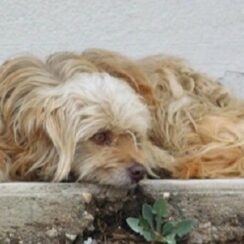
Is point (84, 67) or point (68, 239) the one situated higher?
point (84, 67)

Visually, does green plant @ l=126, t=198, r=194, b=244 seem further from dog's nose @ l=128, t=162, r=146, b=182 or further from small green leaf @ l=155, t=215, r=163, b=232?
dog's nose @ l=128, t=162, r=146, b=182

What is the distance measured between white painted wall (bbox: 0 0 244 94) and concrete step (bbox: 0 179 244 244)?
1.80 meters

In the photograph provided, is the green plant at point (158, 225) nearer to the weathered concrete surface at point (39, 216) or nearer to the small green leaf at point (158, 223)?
the small green leaf at point (158, 223)

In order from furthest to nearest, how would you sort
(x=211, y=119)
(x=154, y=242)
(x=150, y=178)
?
(x=211, y=119) → (x=150, y=178) → (x=154, y=242)

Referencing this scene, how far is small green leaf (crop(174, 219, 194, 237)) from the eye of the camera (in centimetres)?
482

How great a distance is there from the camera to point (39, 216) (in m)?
4.79

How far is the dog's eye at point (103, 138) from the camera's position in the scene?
5.04 meters

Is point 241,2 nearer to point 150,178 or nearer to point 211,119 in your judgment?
point 211,119

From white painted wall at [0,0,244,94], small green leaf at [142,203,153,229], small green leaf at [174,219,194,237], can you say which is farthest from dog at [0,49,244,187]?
white painted wall at [0,0,244,94]

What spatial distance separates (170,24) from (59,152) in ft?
6.02

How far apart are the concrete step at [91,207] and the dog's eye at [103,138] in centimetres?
21

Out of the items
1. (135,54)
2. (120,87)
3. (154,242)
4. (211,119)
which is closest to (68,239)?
(154,242)

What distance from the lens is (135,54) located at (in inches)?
262

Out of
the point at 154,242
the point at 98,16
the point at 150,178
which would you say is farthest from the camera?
the point at 98,16
